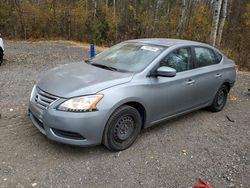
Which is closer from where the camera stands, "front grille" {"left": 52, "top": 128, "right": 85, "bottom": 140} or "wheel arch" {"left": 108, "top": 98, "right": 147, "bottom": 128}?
"front grille" {"left": 52, "top": 128, "right": 85, "bottom": 140}

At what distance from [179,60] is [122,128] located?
5.33 ft

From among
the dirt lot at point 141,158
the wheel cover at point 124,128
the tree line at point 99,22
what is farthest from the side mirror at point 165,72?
the tree line at point 99,22

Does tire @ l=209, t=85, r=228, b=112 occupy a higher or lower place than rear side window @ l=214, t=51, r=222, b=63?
lower

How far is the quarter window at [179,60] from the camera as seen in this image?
3.97m

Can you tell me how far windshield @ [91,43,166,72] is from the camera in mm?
3822

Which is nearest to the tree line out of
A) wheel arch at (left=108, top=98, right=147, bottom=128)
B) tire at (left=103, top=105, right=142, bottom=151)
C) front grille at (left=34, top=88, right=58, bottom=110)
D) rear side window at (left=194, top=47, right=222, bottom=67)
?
rear side window at (left=194, top=47, right=222, bottom=67)

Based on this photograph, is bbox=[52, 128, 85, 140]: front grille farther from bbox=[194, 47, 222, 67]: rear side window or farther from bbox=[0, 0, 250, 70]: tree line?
bbox=[0, 0, 250, 70]: tree line

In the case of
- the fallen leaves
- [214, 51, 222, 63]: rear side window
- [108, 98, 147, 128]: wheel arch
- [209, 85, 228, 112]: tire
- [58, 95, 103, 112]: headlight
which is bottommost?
the fallen leaves

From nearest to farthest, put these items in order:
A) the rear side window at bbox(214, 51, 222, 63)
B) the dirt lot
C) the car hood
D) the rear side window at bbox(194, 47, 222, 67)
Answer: the dirt lot, the car hood, the rear side window at bbox(194, 47, 222, 67), the rear side window at bbox(214, 51, 222, 63)

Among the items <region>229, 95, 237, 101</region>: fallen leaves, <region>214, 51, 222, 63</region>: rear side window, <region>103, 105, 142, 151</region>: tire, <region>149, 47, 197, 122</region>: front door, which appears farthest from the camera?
<region>229, 95, 237, 101</region>: fallen leaves

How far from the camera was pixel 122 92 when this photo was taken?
3316mm

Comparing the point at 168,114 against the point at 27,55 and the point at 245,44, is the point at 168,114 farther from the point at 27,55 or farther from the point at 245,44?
the point at 245,44

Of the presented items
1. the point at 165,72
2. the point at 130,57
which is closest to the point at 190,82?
the point at 165,72

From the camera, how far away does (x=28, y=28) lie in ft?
58.9
